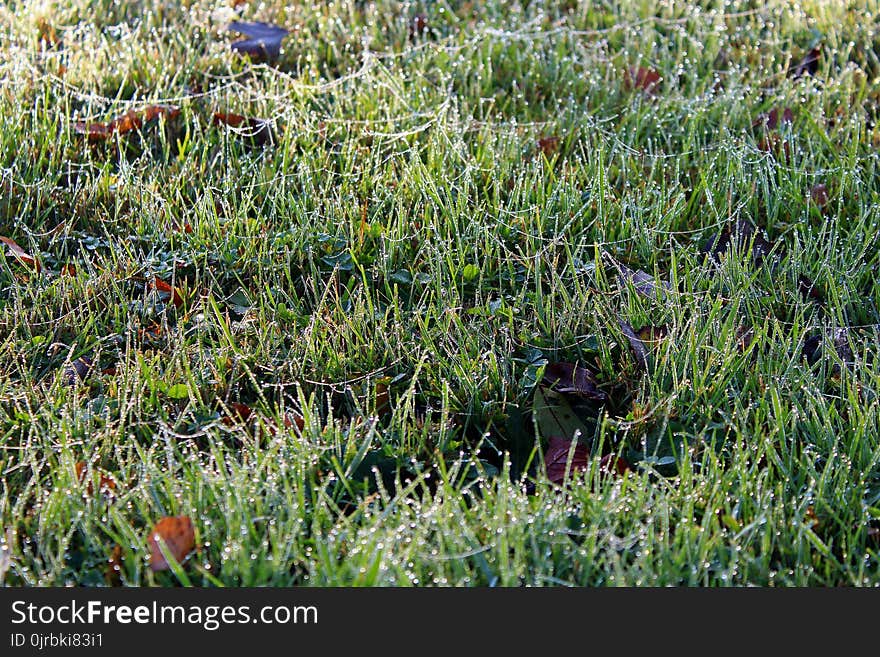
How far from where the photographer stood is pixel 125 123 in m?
2.68

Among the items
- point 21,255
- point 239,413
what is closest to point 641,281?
point 239,413

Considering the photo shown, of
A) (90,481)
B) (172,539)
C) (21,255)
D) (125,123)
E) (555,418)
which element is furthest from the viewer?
(125,123)

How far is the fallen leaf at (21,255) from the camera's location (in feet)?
7.18

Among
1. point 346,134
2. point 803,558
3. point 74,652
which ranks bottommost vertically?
point 74,652

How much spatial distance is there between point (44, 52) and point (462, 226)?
155 centimetres

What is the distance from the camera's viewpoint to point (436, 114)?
2.74 m

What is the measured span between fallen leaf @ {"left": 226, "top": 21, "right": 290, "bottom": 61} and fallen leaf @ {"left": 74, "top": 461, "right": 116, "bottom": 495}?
5.97 feet

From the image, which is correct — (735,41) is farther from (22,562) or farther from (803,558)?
(22,562)

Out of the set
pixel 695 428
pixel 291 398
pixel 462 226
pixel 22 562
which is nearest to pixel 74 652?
pixel 22 562

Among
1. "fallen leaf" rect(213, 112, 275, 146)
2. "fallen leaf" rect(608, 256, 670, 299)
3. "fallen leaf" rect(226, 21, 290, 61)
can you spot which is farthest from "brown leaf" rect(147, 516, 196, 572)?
"fallen leaf" rect(226, 21, 290, 61)

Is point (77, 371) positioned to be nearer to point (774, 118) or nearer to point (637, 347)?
point (637, 347)

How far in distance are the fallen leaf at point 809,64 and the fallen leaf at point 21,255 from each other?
238cm

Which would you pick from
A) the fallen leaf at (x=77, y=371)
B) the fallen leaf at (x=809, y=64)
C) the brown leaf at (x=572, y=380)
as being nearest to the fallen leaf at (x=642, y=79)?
the fallen leaf at (x=809, y=64)

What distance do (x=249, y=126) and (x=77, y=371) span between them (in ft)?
3.46
